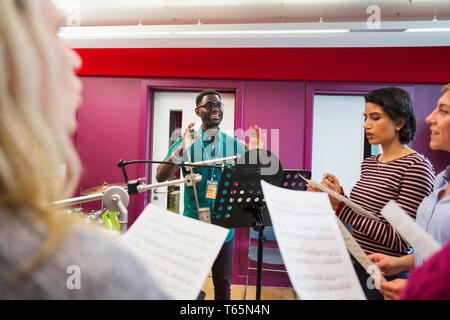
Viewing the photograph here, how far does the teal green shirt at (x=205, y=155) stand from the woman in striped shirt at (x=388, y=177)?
89 centimetres

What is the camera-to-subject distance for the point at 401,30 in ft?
8.81

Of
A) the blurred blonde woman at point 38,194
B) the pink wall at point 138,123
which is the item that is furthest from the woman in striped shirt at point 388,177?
the pink wall at point 138,123

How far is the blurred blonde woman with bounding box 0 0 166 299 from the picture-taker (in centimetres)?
35

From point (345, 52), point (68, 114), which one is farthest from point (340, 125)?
point (68, 114)

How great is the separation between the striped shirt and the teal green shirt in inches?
37.7

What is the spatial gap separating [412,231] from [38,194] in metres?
0.88

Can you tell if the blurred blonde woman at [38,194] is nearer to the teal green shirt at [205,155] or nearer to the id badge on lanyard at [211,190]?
the id badge on lanyard at [211,190]

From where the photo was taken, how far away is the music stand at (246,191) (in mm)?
1340

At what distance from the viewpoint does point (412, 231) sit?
28.3 inches

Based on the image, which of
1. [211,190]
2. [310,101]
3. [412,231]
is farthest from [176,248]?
[310,101]

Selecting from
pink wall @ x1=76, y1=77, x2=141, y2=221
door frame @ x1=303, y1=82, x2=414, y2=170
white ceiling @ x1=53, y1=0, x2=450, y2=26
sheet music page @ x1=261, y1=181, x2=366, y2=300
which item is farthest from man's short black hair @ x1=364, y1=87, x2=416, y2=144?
pink wall @ x1=76, y1=77, x2=141, y2=221

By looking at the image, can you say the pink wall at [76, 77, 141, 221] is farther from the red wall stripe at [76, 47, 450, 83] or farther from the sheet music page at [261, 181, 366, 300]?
the sheet music page at [261, 181, 366, 300]
